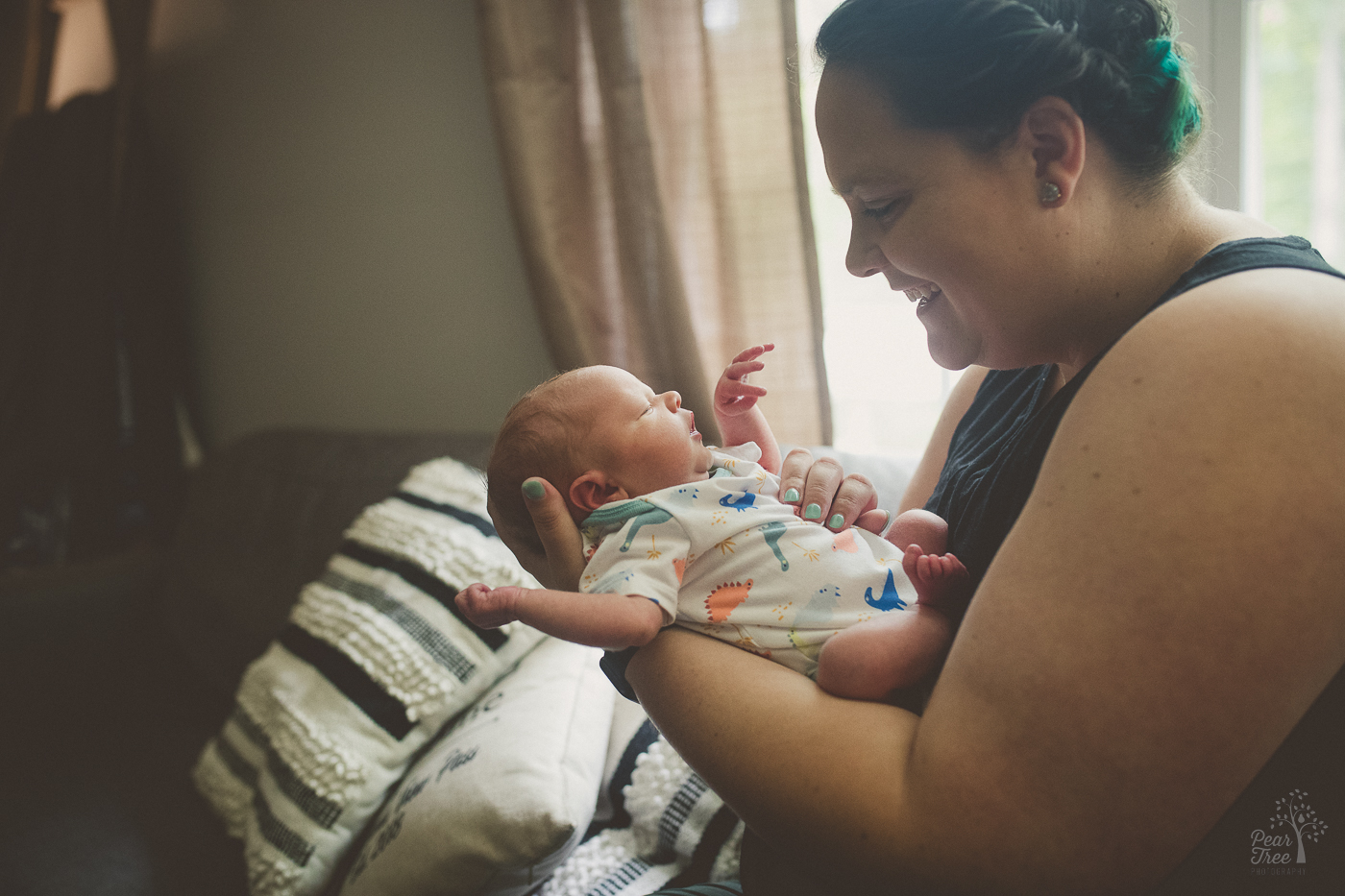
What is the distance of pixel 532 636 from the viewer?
1.59 meters

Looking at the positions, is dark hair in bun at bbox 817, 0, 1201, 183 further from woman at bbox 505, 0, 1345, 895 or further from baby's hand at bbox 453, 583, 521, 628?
baby's hand at bbox 453, 583, 521, 628

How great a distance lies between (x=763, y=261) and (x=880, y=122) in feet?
3.36

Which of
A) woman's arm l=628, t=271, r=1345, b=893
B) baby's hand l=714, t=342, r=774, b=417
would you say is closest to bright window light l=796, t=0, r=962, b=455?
baby's hand l=714, t=342, r=774, b=417

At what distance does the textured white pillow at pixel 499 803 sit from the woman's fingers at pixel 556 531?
42 cm

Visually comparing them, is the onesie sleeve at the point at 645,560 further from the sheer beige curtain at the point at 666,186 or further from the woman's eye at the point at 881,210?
the sheer beige curtain at the point at 666,186

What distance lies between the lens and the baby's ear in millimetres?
938

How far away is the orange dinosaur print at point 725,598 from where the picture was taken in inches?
33.4

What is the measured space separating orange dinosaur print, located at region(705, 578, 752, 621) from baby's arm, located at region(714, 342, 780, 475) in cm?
27

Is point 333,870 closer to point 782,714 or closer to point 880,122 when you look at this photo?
point 782,714

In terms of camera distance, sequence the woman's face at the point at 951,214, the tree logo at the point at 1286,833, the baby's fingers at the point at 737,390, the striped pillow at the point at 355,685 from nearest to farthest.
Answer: the tree logo at the point at 1286,833 → the woman's face at the point at 951,214 → the baby's fingers at the point at 737,390 → the striped pillow at the point at 355,685

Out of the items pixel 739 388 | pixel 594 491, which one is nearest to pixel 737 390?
pixel 739 388

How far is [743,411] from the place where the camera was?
109 centimetres

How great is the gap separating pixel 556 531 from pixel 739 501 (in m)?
0.20

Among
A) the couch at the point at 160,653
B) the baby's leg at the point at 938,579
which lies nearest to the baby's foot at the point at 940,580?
the baby's leg at the point at 938,579
